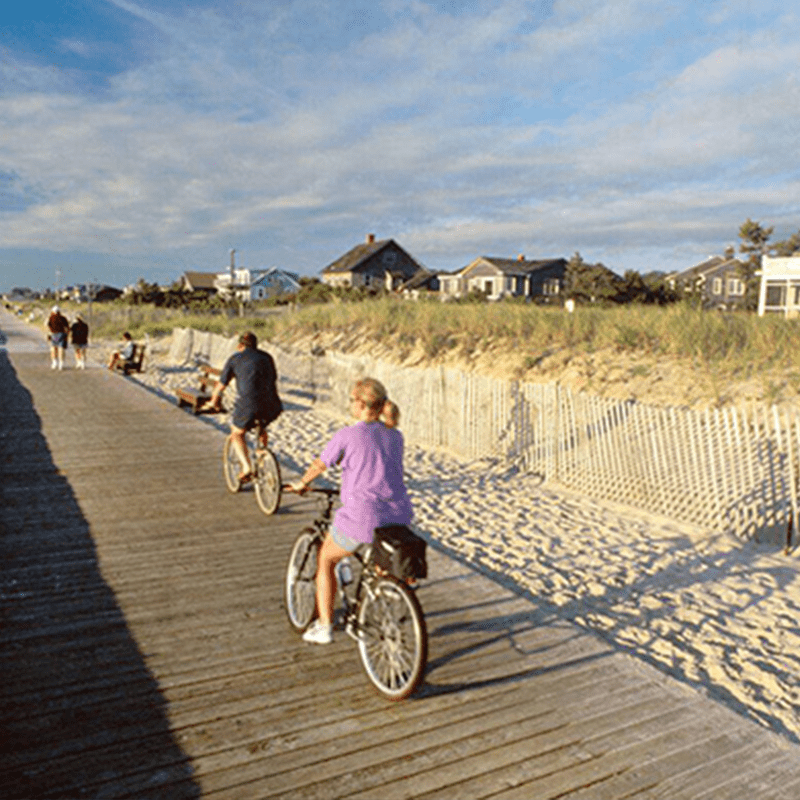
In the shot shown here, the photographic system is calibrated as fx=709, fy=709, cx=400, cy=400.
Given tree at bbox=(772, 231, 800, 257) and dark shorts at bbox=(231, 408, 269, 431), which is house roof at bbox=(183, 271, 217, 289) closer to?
tree at bbox=(772, 231, 800, 257)

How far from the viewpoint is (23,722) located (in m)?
3.75

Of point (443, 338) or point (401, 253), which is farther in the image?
point (401, 253)

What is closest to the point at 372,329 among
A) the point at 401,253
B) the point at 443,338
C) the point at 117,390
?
the point at 443,338

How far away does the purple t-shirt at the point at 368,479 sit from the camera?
414cm

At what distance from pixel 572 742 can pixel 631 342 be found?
1379 cm

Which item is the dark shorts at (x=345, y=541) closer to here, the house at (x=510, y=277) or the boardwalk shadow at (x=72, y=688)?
the boardwalk shadow at (x=72, y=688)

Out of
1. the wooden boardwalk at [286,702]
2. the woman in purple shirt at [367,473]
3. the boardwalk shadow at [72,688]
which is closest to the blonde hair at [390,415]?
the woman in purple shirt at [367,473]

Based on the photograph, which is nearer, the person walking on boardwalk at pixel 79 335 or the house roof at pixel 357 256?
the person walking on boardwalk at pixel 79 335

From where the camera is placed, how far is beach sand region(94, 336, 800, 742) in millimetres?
5207

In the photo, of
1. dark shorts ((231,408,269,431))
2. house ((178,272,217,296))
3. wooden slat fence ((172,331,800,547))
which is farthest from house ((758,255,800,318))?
house ((178,272,217,296))

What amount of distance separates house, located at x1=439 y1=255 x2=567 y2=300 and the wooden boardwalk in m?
64.3

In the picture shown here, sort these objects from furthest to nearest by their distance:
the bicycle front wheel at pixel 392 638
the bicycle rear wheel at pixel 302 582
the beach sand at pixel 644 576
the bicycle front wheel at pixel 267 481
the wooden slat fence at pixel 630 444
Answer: the wooden slat fence at pixel 630 444, the bicycle front wheel at pixel 267 481, the beach sand at pixel 644 576, the bicycle rear wheel at pixel 302 582, the bicycle front wheel at pixel 392 638

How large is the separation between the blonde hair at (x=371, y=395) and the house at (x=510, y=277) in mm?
65350

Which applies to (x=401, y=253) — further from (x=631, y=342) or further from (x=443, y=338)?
(x=631, y=342)
